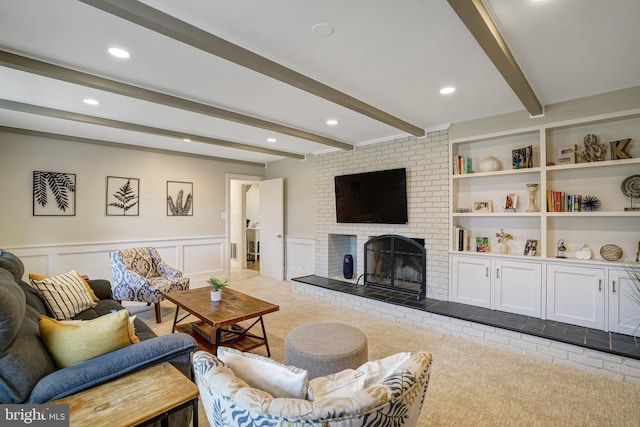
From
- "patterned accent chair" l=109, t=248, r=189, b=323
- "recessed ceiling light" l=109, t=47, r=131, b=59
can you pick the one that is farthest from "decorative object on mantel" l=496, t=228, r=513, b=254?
"recessed ceiling light" l=109, t=47, r=131, b=59

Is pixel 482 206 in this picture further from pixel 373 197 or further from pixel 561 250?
pixel 373 197

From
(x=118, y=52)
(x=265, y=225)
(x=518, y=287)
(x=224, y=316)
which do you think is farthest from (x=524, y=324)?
(x=265, y=225)

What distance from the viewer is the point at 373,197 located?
454cm

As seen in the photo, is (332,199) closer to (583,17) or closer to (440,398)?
(440,398)

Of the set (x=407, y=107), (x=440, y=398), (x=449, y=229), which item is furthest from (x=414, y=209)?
(x=440, y=398)

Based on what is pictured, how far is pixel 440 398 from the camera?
2176 millimetres

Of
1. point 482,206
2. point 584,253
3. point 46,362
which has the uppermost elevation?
point 482,206

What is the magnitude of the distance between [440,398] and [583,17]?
8.45 ft

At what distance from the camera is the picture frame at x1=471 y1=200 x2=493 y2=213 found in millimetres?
3680

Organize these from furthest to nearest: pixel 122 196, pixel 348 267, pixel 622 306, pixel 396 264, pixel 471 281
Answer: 1. pixel 348 267
2. pixel 122 196
3. pixel 396 264
4. pixel 471 281
5. pixel 622 306

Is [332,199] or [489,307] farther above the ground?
[332,199]

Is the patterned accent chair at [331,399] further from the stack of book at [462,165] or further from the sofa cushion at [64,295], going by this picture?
the stack of book at [462,165]

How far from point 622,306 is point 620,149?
144cm

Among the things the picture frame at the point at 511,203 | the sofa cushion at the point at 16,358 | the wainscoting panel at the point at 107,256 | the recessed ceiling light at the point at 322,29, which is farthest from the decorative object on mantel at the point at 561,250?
the wainscoting panel at the point at 107,256
